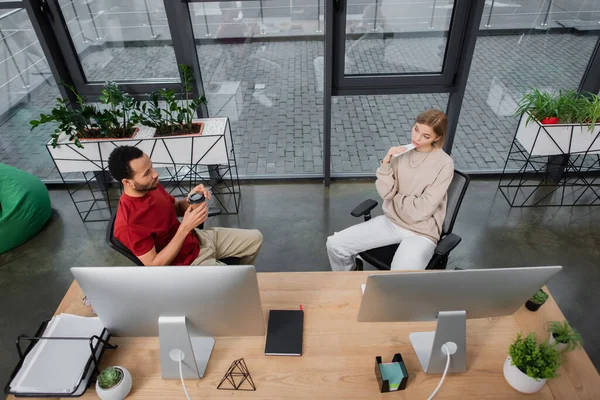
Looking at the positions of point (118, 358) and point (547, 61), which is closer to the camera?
point (118, 358)

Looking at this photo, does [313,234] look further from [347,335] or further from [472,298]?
[472,298]

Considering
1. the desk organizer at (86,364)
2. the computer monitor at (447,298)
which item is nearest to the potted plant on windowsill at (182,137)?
the desk organizer at (86,364)

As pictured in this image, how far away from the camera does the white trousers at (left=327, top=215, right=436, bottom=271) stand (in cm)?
227

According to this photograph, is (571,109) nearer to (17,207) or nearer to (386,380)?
(386,380)

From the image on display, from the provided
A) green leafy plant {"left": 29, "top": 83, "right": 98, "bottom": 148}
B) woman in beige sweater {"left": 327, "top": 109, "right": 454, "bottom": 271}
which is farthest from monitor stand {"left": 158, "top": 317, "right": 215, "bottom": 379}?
green leafy plant {"left": 29, "top": 83, "right": 98, "bottom": 148}

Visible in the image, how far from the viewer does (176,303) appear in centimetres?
131

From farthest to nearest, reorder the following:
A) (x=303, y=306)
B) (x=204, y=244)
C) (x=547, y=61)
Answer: (x=547, y=61) → (x=204, y=244) → (x=303, y=306)

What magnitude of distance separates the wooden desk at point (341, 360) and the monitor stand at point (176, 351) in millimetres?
35

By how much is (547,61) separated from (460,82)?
0.84 m

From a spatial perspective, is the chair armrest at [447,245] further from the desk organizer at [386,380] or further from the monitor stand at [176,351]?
the monitor stand at [176,351]

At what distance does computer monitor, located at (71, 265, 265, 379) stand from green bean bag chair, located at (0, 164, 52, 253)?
234 centimetres

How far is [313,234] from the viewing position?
334 cm

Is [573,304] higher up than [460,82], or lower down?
lower down

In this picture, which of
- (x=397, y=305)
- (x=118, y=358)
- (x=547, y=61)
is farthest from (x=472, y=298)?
(x=547, y=61)
